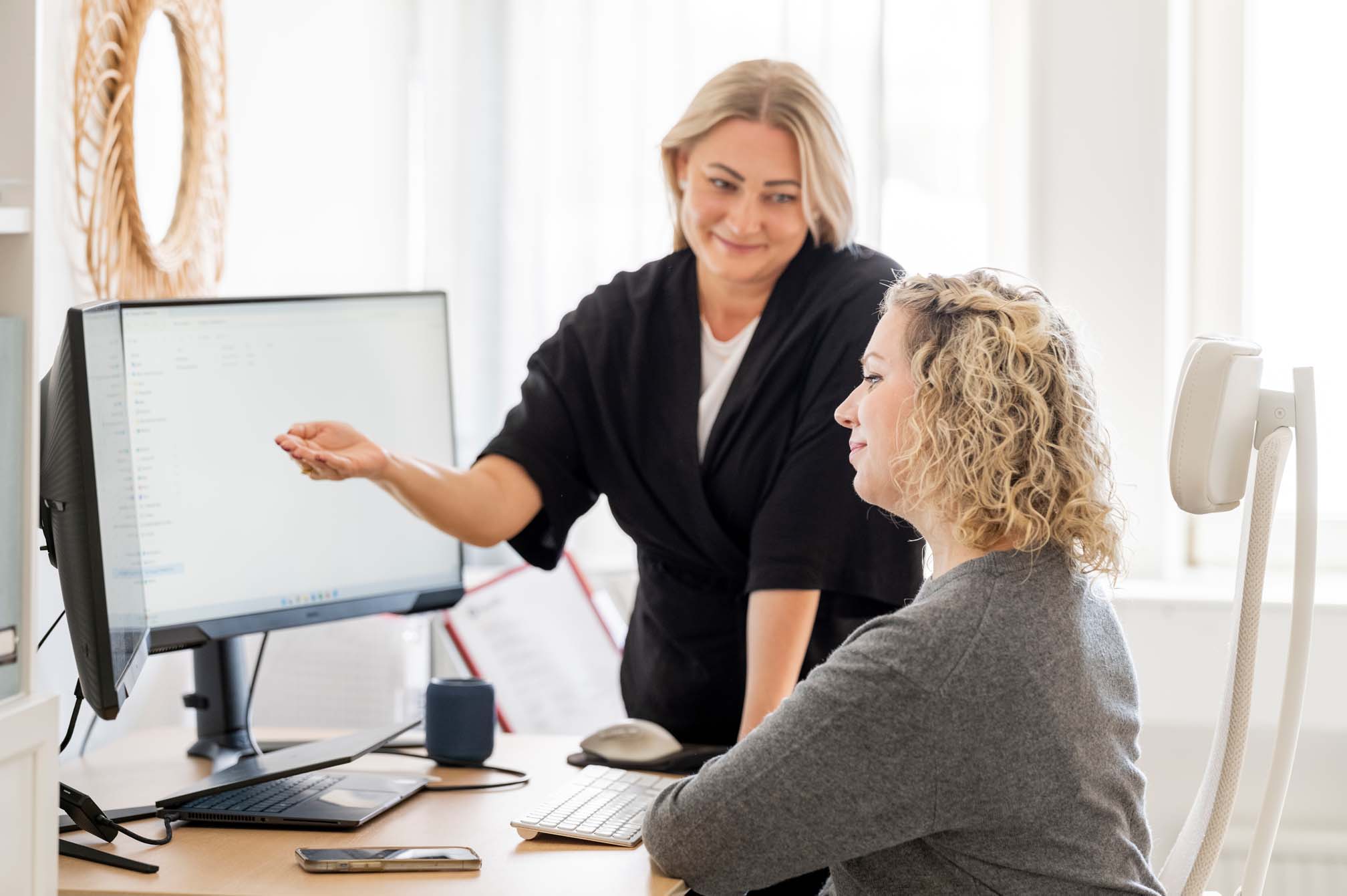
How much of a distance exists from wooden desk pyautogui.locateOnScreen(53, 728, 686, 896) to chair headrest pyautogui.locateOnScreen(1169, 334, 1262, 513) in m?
0.58

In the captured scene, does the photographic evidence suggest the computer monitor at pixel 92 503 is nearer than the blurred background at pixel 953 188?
Yes

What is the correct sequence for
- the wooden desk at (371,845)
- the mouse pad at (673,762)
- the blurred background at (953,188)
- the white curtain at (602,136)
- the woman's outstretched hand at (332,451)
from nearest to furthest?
the wooden desk at (371,845), the woman's outstretched hand at (332,451), the mouse pad at (673,762), the blurred background at (953,188), the white curtain at (602,136)

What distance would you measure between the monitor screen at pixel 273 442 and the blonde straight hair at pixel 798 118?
0.44m

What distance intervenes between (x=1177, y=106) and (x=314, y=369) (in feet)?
5.95

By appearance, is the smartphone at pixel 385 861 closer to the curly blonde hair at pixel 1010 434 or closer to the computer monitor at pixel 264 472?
the computer monitor at pixel 264 472

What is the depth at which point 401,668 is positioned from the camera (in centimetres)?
221

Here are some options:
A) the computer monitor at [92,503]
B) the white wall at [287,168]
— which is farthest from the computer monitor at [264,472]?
the white wall at [287,168]

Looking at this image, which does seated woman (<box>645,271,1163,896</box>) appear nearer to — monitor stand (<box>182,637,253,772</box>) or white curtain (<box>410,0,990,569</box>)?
monitor stand (<box>182,637,253,772</box>)

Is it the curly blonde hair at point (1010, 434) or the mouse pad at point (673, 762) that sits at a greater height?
the curly blonde hair at point (1010, 434)

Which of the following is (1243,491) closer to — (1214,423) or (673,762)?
(1214,423)

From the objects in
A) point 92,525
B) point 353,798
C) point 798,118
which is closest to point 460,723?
point 353,798

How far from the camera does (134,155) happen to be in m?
1.87

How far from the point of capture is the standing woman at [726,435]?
5.26ft

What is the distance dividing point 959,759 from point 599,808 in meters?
0.46
